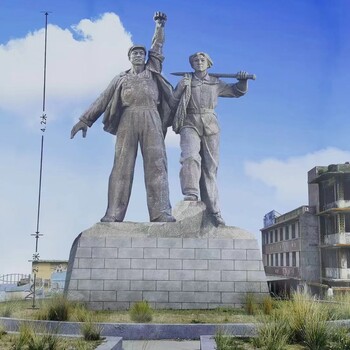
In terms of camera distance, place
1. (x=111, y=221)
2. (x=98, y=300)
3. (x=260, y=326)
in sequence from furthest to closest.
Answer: (x=111, y=221) → (x=98, y=300) → (x=260, y=326)

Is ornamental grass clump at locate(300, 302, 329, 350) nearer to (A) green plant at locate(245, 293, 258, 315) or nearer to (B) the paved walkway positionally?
(B) the paved walkway

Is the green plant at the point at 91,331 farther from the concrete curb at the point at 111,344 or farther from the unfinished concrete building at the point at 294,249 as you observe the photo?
the unfinished concrete building at the point at 294,249

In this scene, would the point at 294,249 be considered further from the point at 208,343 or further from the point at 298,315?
the point at 208,343

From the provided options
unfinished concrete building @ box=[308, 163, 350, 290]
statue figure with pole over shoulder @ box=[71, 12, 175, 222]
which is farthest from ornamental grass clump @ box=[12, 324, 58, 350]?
unfinished concrete building @ box=[308, 163, 350, 290]

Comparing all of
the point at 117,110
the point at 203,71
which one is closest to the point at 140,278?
the point at 117,110

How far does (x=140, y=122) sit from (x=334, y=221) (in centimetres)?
2081

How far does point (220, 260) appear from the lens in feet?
39.4

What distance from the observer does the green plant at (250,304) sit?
10386 millimetres

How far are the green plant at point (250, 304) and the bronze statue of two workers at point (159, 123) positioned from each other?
2.08 meters

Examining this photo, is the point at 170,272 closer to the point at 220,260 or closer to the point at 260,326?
the point at 220,260

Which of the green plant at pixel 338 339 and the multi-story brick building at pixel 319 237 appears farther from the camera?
the multi-story brick building at pixel 319 237

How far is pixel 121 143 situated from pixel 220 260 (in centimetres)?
380

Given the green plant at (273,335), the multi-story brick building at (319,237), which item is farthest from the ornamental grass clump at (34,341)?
the multi-story brick building at (319,237)

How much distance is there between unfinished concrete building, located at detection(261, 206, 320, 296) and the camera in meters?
32.3
